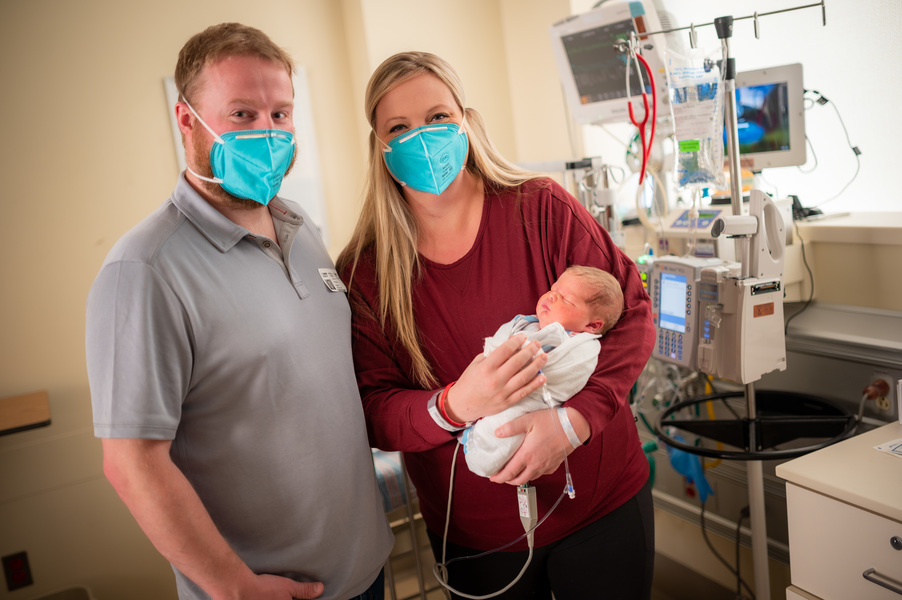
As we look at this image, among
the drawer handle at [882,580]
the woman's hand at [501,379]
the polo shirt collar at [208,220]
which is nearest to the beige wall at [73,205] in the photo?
the polo shirt collar at [208,220]

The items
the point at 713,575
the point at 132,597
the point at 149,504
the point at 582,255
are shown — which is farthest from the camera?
the point at 132,597

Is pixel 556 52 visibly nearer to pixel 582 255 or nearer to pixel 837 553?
pixel 582 255

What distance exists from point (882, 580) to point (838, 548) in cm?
10

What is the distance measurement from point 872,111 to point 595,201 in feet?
3.52

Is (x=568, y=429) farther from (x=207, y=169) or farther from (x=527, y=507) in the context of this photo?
(x=207, y=169)

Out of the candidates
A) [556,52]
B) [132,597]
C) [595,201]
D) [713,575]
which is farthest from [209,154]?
A: [132,597]

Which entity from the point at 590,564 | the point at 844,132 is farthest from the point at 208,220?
the point at 844,132

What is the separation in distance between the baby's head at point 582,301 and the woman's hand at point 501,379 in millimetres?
126

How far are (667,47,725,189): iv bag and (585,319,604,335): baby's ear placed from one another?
1.00m

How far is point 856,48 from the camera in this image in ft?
8.05

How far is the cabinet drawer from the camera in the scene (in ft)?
4.51

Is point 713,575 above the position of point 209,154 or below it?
below

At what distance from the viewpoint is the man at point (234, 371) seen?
3.43 feet

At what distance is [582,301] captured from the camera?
1335 millimetres
